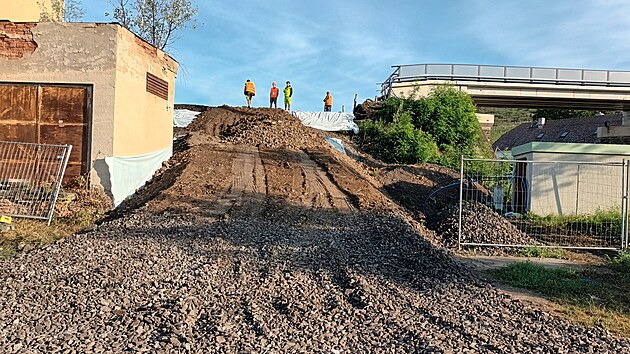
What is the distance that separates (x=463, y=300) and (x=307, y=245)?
322cm

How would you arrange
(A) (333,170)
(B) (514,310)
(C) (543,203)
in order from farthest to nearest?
(A) (333,170)
(C) (543,203)
(B) (514,310)

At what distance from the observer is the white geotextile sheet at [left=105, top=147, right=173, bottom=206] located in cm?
1232

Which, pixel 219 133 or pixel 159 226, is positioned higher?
pixel 219 133

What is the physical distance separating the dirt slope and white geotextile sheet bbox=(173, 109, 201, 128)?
37.1 feet

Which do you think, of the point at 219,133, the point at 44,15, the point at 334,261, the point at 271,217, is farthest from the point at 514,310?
the point at 44,15

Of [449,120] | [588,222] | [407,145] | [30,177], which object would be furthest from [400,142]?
[30,177]

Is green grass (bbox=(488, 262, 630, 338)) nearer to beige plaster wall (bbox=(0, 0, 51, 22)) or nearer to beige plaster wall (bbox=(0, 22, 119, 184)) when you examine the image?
beige plaster wall (bbox=(0, 22, 119, 184))

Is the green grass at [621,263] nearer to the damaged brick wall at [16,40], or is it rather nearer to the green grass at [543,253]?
the green grass at [543,253]

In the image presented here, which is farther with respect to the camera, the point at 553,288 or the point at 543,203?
the point at 543,203

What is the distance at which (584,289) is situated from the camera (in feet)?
24.9

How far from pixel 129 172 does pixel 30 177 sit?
87.2 inches

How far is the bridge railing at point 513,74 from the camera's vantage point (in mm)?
30172

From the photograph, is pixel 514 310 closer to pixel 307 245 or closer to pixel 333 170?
pixel 307 245

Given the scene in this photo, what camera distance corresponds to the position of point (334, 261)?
8.07 m
